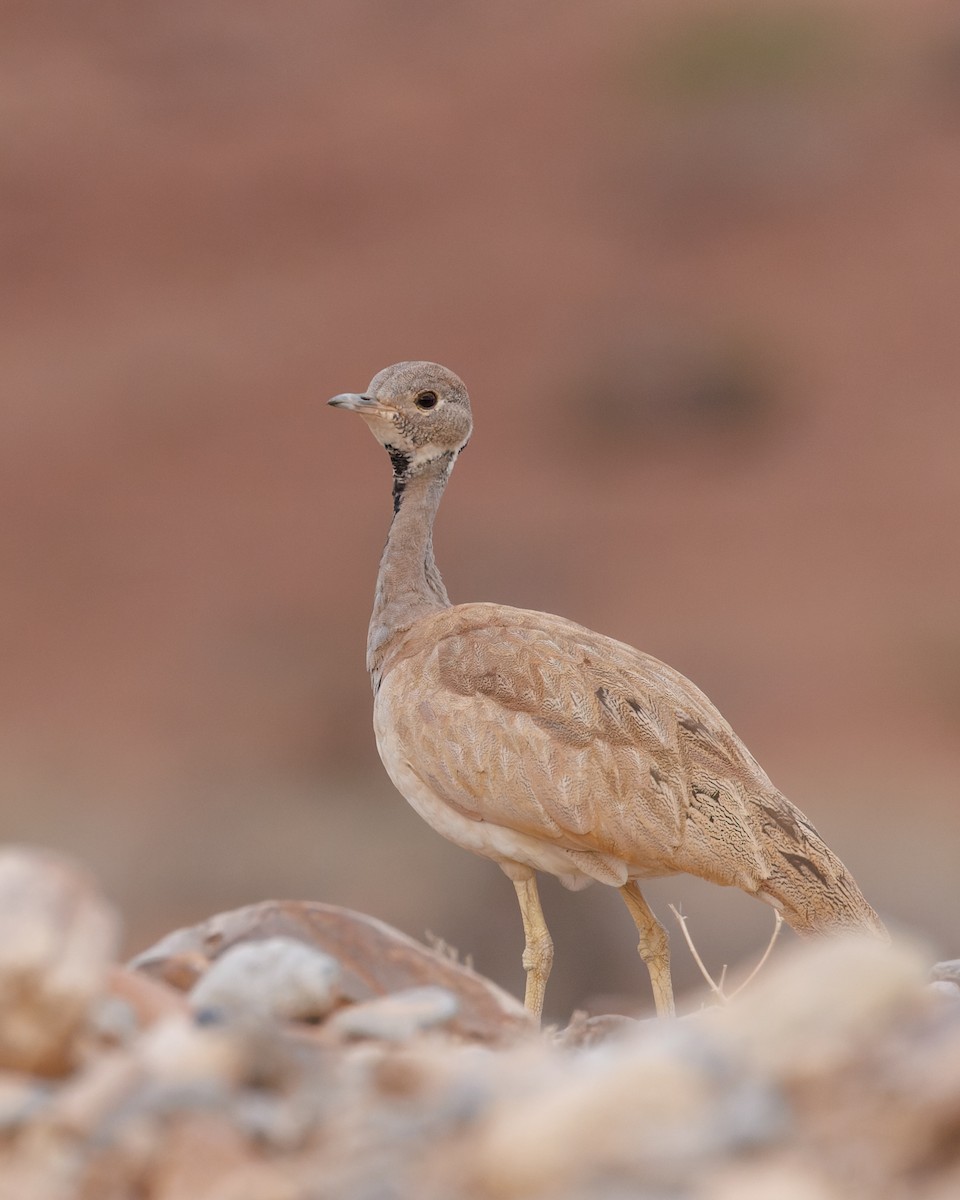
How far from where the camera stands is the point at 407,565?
7238 millimetres

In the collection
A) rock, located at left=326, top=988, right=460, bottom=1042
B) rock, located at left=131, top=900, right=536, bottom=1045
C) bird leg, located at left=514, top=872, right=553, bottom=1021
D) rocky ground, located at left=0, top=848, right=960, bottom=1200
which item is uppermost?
bird leg, located at left=514, top=872, right=553, bottom=1021

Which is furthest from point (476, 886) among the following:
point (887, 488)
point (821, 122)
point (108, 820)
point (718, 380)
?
point (821, 122)

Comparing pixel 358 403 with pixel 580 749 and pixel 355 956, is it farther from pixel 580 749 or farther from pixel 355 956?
pixel 355 956

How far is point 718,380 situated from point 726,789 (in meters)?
22.1

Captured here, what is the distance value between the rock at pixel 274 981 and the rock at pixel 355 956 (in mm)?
323

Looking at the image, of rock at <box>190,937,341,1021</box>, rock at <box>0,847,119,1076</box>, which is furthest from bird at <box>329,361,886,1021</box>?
rock at <box>0,847,119,1076</box>

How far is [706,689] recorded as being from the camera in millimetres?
20453

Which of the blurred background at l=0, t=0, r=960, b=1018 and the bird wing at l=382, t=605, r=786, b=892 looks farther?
the blurred background at l=0, t=0, r=960, b=1018

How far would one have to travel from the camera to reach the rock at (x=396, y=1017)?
3.76 meters

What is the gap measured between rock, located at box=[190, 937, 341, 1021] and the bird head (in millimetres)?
3559

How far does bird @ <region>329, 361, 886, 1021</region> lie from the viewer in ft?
19.4

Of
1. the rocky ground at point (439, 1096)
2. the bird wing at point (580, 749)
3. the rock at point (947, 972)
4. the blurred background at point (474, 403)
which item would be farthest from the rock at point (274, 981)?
the blurred background at point (474, 403)

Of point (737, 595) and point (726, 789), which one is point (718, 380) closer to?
point (737, 595)

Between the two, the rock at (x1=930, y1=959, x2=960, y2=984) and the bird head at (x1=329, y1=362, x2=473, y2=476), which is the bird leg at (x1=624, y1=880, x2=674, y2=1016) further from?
the bird head at (x1=329, y1=362, x2=473, y2=476)
